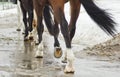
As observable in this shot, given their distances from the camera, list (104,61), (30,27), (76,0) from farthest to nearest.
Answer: (30,27)
(104,61)
(76,0)

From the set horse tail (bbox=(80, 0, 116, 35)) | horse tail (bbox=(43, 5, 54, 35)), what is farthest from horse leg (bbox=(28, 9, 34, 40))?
horse tail (bbox=(80, 0, 116, 35))

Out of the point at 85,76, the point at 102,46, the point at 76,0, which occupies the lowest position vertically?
the point at 85,76

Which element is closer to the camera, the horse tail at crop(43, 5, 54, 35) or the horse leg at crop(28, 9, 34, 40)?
the horse tail at crop(43, 5, 54, 35)

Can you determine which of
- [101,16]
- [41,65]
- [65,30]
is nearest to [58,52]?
[41,65]

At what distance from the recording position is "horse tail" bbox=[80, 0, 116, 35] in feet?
27.6

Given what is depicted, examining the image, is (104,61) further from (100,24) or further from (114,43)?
(114,43)

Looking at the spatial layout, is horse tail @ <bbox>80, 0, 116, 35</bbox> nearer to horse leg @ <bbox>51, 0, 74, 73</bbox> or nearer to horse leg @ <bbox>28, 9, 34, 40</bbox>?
horse leg @ <bbox>51, 0, 74, 73</bbox>

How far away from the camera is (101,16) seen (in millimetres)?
8641

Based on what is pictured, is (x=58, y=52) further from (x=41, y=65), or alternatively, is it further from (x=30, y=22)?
(x=30, y=22)

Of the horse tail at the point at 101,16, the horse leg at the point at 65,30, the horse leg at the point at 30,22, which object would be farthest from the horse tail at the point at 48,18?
the horse leg at the point at 65,30

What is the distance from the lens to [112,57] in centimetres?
975

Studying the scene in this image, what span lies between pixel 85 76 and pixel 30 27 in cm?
546

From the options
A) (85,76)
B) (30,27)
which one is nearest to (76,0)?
(85,76)

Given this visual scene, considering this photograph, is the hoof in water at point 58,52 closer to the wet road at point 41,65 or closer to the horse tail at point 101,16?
the wet road at point 41,65
